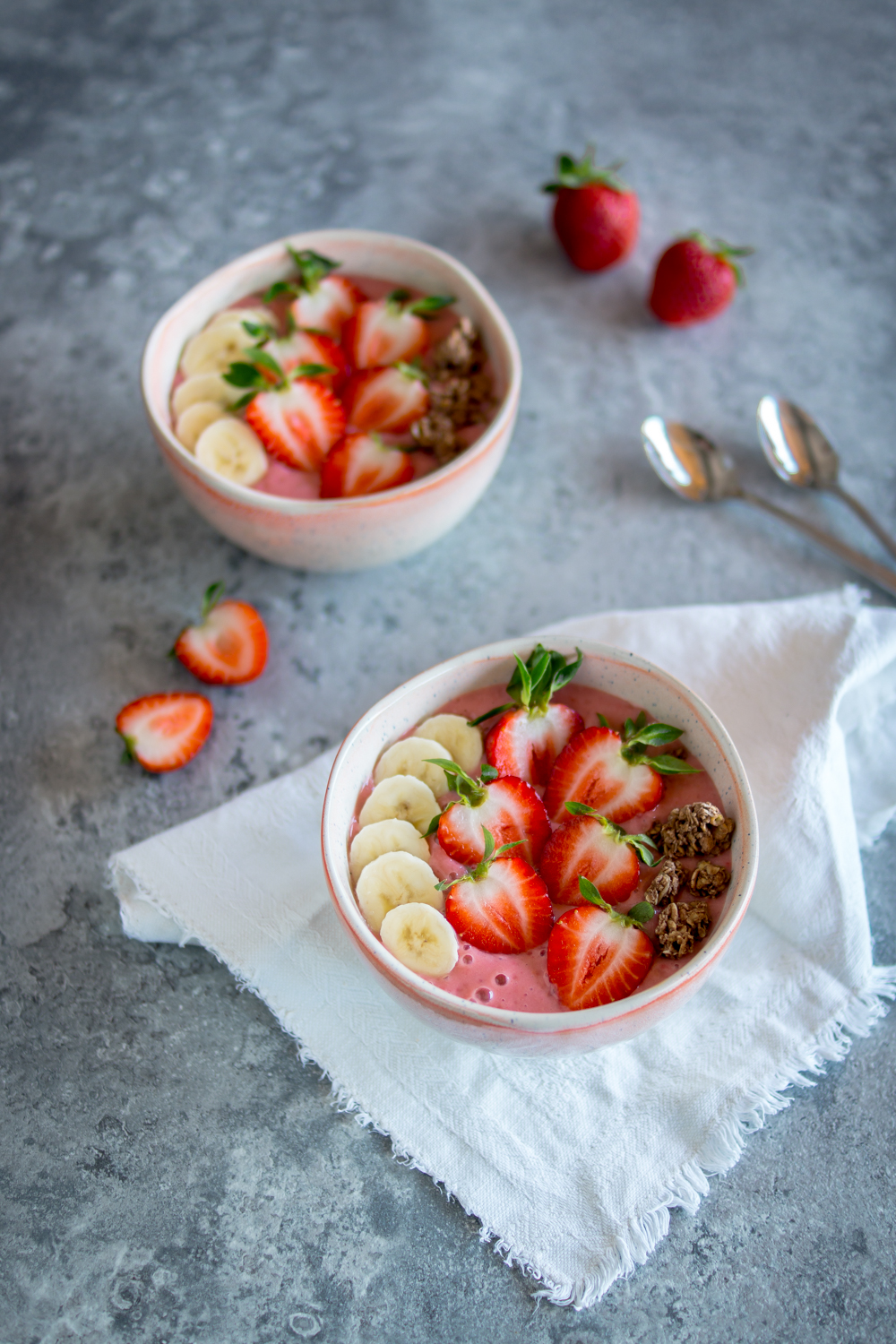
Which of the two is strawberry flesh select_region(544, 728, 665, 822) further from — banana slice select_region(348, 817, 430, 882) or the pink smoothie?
banana slice select_region(348, 817, 430, 882)

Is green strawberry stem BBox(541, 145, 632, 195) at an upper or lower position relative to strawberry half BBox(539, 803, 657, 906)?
upper

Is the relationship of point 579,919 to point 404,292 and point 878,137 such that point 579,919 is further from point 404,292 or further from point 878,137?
point 878,137

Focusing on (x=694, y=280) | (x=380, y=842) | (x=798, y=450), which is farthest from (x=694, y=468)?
(x=380, y=842)

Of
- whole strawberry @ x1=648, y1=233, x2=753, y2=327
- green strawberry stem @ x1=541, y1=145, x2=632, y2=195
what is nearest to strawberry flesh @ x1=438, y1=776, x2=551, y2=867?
whole strawberry @ x1=648, y1=233, x2=753, y2=327

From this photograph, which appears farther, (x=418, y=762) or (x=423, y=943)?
(x=418, y=762)

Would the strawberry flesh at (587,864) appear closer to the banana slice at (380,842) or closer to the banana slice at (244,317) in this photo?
the banana slice at (380,842)

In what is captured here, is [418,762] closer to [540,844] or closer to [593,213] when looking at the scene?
[540,844]

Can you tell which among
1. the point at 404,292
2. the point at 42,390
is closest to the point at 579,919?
the point at 404,292
